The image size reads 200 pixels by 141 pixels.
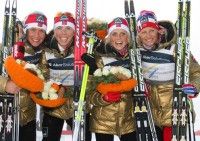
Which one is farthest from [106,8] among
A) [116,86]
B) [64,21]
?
[116,86]

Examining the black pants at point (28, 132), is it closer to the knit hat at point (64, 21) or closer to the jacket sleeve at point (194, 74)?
the knit hat at point (64, 21)

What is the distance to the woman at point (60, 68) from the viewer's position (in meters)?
4.33

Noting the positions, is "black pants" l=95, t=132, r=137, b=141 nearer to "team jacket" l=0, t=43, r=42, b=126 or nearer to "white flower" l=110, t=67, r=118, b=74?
"white flower" l=110, t=67, r=118, b=74

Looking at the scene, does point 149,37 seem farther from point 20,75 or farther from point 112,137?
point 20,75

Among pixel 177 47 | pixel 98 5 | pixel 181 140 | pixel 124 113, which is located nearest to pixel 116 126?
pixel 124 113

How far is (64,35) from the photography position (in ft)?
14.3

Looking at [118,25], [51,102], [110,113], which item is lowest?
[110,113]

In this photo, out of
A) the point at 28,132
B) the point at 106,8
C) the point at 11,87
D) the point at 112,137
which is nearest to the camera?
the point at 11,87

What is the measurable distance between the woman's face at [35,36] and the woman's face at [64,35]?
0.16m

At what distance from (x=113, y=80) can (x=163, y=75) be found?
61 centimetres

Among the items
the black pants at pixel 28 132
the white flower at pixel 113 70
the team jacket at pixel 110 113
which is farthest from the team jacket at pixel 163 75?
the black pants at pixel 28 132

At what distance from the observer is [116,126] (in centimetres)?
401

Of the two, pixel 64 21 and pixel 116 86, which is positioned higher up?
pixel 64 21

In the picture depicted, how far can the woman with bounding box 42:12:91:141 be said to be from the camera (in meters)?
4.33
